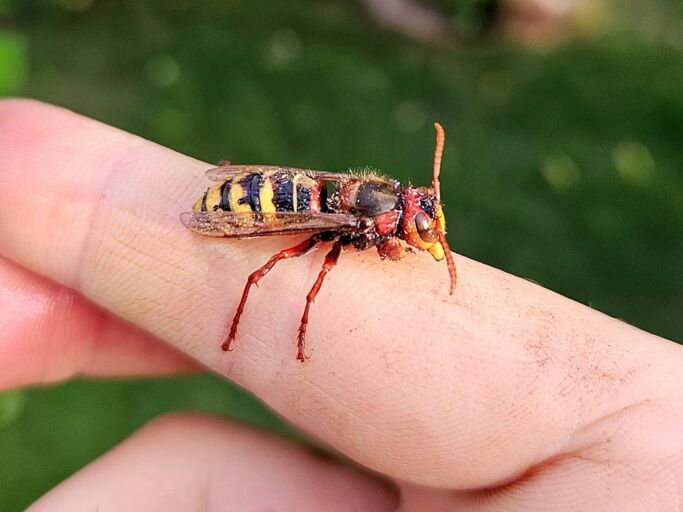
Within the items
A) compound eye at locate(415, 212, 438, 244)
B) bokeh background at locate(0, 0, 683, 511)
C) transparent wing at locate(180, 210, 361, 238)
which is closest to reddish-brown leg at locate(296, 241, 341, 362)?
transparent wing at locate(180, 210, 361, 238)

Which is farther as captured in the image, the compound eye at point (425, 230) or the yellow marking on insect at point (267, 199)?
the yellow marking on insect at point (267, 199)

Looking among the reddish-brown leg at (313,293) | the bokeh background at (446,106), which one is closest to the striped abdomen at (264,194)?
the reddish-brown leg at (313,293)

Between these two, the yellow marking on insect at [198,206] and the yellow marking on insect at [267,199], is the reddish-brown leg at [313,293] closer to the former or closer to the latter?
the yellow marking on insect at [267,199]

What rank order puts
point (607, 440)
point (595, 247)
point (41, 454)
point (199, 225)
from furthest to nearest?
point (595, 247), point (41, 454), point (199, 225), point (607, 440)

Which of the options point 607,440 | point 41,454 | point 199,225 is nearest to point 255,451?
point 199,225

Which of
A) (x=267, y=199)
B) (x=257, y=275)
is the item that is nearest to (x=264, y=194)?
(x=267, y=199)

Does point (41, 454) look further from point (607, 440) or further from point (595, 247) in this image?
point (595, 247)
